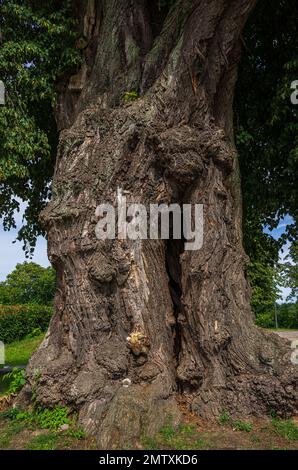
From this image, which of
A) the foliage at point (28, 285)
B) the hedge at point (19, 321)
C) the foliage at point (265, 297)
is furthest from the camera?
the foliage at point (28, 285)

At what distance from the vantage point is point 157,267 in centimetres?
640

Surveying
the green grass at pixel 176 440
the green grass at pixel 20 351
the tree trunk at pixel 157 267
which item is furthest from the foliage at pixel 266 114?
the green grass at pixel 20 351

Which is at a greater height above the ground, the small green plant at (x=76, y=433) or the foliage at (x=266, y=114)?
the foliage at (x=266, y=114)

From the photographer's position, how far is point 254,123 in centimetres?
957

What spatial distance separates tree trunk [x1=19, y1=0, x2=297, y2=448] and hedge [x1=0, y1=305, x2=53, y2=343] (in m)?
14.5

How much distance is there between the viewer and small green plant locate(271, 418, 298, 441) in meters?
5.19

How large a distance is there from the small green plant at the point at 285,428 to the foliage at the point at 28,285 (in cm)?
3629

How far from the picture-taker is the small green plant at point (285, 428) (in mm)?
5191

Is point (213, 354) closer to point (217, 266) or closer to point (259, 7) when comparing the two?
point (217, 266)

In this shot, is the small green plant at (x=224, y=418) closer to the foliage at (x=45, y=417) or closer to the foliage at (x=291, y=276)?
the foliage at (x=45, y=417)

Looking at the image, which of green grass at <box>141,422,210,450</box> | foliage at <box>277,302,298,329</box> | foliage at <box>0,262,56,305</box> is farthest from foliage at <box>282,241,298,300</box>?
green grass at <box>141,422,210,450</box>

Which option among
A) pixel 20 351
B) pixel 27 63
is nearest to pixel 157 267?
pixel 27 63

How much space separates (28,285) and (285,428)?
44.3 metres

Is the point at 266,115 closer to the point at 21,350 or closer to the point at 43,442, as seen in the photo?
the point at 43,442
